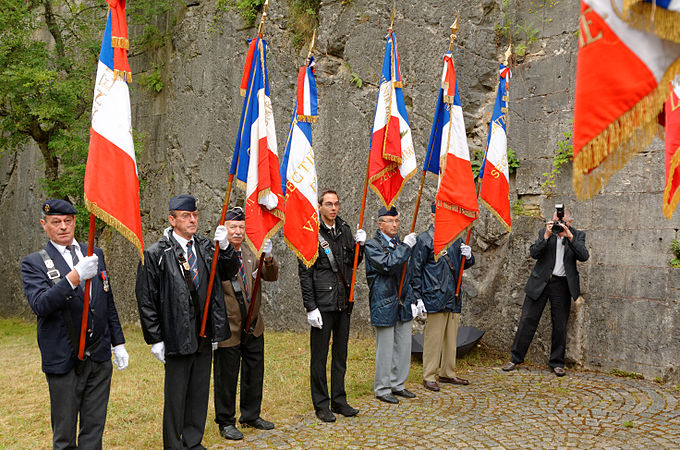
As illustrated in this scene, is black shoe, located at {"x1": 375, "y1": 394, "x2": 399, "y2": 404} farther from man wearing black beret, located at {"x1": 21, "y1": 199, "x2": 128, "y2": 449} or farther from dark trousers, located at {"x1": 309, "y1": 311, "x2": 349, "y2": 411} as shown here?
man wearing black beret, located at {"x1": 21, "y1": 199, "x2": 128, "y2": 449}

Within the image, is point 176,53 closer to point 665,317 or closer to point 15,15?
point 15,15

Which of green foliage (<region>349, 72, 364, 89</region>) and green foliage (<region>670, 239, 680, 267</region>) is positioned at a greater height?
green foliage (<region>349, 72, 364, 89</region>)

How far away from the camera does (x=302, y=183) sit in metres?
5.69

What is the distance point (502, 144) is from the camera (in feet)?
24.0

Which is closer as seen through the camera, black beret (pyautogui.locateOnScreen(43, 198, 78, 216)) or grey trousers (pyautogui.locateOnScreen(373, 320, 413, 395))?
black beret (pyautogui.locateOnScreen(43, 198, 78, 216))

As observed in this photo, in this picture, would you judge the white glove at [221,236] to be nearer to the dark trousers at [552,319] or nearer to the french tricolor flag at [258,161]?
the french tricolor flag at [258,161]

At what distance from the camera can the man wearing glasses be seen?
556 cm

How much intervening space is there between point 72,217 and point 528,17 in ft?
22.5

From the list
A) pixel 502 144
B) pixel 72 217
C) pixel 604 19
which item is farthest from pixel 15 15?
pixel 604 19

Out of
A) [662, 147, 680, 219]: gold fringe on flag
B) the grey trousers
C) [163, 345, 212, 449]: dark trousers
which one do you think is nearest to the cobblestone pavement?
Answer: the grey trousers

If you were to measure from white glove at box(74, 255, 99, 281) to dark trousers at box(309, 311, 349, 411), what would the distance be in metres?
2.28

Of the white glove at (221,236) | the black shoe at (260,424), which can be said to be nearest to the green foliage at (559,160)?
the black shoe at (260,424)

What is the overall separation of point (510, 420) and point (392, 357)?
1348mm

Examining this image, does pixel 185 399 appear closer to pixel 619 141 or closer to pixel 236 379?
pixel 236 379
